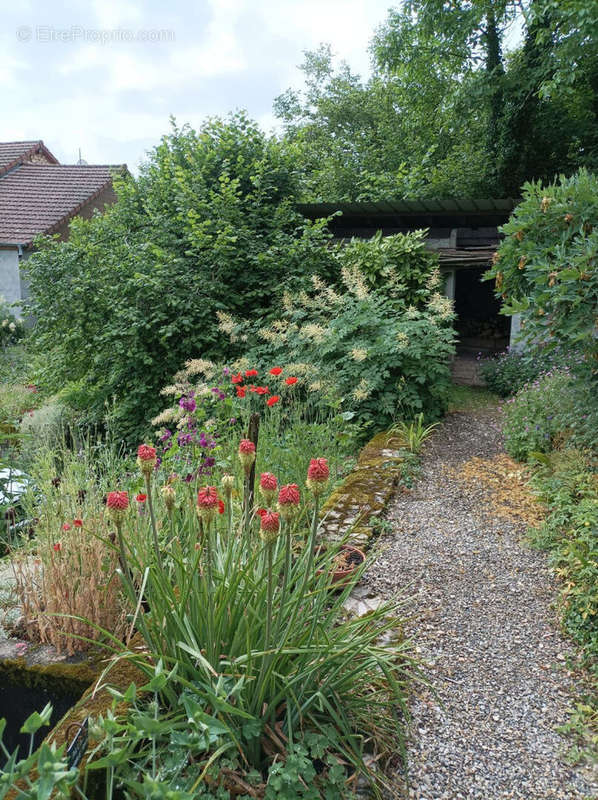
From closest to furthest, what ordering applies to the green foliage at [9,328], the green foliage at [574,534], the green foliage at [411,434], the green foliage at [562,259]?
the green foliage at [574,534] < the green foliage at [562,259] < the green foliage at [411,434] < the green foliage at [9,328]

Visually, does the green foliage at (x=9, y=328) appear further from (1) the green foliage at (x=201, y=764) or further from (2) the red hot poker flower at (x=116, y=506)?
(1) the green foliage at (x=201, y=764)

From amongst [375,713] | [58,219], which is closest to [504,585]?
[375,713]

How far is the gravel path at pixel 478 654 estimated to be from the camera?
166 cm

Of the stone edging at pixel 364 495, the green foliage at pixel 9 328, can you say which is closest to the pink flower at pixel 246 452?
the stone edging at pixel 364 495

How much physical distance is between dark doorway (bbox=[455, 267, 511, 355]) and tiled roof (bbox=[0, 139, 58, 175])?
15317 millimetres

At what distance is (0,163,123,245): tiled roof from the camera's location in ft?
50.8

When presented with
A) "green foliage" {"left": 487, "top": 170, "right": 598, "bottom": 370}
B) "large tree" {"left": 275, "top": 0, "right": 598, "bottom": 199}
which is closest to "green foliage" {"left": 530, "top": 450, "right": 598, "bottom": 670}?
"green foliage" {"left": 487, "top": 170, "right": 598, "bottom": 370}

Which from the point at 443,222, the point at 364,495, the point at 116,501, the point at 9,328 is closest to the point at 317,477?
the point at 116,501

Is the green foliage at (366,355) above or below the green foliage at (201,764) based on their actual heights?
above

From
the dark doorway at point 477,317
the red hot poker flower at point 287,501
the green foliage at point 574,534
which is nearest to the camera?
the red hot poker flower at point 287,501

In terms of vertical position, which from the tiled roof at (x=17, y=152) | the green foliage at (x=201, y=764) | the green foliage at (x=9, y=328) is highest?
the tiled roof at (x=17, y=152)

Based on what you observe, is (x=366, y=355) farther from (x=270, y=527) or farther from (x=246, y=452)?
(x=270, y=527)

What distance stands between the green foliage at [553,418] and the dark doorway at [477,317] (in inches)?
298

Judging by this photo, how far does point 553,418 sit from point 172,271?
15.6ft
